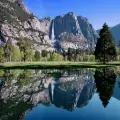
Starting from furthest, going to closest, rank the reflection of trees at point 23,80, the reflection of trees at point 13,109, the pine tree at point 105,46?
the pine tree at point 105,46
the reflection of trees at point 23,80
the reflection of trees at point 13,109

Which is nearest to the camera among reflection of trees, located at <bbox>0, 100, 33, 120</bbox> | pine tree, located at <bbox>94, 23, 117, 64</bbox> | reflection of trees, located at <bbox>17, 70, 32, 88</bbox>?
reflection of trees, located at <bbox>0, 100, 33, 120</bbox>

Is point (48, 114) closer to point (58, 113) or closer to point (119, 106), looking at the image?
point (58, 113)

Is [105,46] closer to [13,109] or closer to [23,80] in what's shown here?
[23,80]

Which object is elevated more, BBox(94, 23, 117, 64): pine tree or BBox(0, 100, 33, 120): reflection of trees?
BBox(94, 23, 117, 64): pine tree

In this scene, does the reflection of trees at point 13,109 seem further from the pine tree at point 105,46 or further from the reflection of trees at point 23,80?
the pine tree at point 105,46

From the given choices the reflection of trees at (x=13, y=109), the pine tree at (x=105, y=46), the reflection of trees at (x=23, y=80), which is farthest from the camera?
the pine tree at (x=105, y=46)

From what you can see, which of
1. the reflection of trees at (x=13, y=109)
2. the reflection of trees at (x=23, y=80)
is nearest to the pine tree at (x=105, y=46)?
the reflection of trees at (x=23, y=80)

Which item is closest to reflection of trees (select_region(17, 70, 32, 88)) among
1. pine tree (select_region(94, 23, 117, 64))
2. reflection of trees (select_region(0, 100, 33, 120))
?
reflection of trees (select_region(0, 100, 33, 120))

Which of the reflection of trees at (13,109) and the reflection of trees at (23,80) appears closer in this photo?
the reflection of trees at (13,109)

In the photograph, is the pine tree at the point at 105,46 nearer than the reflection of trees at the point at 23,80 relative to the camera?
No

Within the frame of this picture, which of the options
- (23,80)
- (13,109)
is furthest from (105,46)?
(13,109)

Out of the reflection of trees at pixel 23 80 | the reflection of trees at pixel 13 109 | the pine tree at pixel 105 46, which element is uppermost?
the pine tree at pixel 105 46

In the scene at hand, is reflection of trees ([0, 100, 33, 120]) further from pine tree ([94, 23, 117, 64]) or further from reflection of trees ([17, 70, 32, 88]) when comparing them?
pine tree ([94, 23, 117, 64])

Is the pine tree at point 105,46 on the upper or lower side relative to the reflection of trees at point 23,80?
upper
